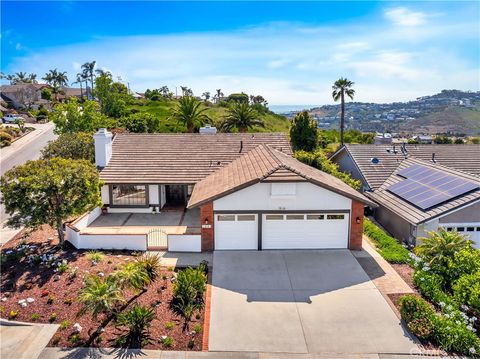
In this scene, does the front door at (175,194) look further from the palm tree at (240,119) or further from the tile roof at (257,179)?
the palm tree at (240,119)

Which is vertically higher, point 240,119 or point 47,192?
point 240,119

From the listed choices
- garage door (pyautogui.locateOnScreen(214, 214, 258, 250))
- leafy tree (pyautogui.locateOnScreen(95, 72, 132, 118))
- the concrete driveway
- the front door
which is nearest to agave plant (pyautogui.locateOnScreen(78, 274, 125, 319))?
the concrete driveway

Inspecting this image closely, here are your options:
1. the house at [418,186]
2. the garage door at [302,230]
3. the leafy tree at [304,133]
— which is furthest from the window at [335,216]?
the leafy tree at [304,133]

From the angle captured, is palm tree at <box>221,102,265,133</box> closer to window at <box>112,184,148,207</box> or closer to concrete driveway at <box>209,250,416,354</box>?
window at <box>112,184,148,207</box>

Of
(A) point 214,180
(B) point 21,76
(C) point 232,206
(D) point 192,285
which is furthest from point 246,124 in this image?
(B) point 21,76

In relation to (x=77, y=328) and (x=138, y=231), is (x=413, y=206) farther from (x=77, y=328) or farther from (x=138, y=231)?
(x=77, y=328)

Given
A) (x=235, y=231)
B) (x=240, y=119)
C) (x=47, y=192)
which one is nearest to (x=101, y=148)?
(x=47, y=192)

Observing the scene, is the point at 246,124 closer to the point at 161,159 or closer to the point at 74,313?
the point at 161,159
